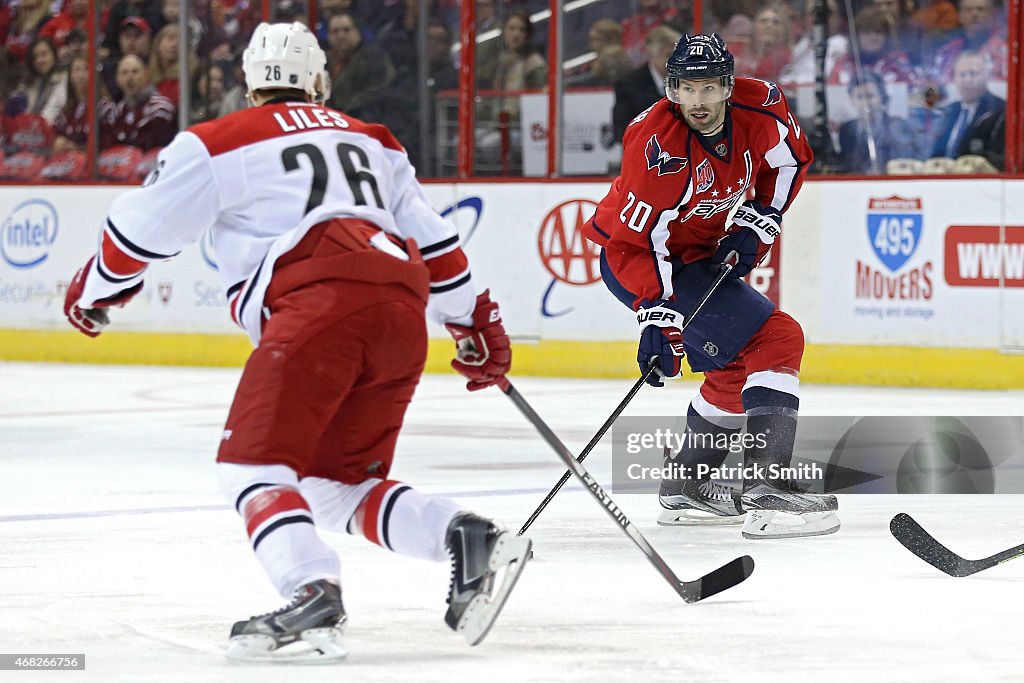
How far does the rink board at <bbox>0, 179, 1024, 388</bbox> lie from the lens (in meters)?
7.84

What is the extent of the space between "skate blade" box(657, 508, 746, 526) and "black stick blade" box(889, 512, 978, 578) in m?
0.73

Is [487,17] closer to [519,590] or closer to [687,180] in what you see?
[687,180]

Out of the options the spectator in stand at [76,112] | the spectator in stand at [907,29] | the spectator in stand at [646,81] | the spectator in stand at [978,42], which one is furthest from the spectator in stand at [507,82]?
the spectator in stand at [76,112]

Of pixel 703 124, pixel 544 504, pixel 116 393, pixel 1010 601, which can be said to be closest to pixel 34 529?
pixel 544 504

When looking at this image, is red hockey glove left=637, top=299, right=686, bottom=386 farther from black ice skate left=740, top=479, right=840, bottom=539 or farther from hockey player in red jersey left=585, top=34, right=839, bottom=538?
black ice skate left=740, top=479, right=840, bottom=539

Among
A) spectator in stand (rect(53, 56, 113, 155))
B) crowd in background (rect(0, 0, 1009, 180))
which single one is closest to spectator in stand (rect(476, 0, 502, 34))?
crowd in background (rect(0, 0, 1009, 180))

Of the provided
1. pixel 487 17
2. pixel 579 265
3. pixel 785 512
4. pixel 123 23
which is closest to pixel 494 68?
pixel 487 17

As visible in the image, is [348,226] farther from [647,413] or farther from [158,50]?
[158,50]

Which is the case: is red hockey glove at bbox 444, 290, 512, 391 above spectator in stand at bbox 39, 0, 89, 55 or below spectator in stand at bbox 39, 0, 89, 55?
below

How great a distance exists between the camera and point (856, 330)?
8.12 metres

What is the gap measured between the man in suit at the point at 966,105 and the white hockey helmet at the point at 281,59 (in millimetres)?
5739

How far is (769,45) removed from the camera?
28.1 feet

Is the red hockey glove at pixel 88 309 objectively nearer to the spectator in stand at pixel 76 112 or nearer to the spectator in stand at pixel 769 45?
the spectator in stand at pixel 769 45

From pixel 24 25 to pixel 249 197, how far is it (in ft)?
27.5
